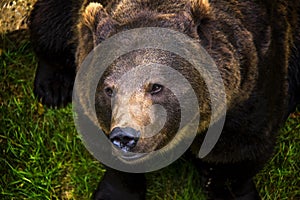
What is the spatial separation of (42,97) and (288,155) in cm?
156

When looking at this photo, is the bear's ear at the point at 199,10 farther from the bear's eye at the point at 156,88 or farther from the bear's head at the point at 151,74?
the bear's eye at the point at 156,88

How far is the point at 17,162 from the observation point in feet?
15.4

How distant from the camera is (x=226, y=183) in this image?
14.2 feet

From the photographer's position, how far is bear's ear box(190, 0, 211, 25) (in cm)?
339

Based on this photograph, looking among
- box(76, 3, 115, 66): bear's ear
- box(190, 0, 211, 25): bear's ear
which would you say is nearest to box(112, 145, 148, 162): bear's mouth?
box(76, 3, 115, 66): bear's ear

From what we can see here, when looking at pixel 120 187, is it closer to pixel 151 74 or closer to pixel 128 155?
pixel 128 155

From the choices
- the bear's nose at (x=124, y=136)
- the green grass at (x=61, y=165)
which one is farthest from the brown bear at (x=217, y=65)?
the green grass at (x=61, y=165)

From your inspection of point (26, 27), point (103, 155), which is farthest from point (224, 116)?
point (26, 27)

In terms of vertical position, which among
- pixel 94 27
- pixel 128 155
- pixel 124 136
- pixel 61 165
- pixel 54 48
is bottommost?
pixel 61 165

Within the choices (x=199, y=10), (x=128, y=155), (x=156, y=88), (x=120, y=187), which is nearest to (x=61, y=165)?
(x=120, y=187)

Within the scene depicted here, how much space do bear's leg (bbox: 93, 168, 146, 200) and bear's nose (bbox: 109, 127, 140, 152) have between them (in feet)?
3.57

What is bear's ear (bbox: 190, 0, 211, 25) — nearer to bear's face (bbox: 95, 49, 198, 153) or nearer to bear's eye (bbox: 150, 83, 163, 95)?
bear's face (bbox: 95, 49, 198, 153)

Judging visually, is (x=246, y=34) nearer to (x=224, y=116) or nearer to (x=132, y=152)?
(x=224, y=116)

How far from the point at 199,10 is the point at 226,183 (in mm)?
1285
